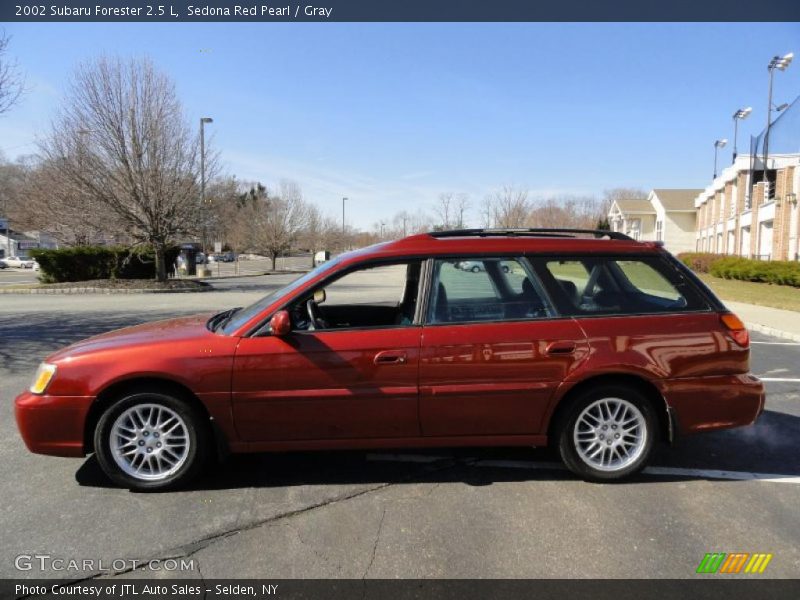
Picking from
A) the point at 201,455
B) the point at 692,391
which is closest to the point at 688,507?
the point at 692,391

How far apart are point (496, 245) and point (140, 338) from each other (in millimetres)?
2592

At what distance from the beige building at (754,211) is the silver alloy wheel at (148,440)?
31032 millimetres

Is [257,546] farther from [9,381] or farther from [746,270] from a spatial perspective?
[746,270]

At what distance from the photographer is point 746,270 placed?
26828mm

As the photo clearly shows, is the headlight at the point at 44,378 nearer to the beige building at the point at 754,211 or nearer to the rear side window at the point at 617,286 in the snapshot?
the rear side window at the point at 617,286

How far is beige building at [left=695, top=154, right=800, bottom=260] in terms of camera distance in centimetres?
2774

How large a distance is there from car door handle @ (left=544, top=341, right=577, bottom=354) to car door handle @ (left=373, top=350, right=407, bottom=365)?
96 centimetres

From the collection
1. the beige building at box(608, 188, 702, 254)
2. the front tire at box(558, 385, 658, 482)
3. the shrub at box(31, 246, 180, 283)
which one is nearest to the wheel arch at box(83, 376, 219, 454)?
the front tire at box(558, 385, 658, 482)

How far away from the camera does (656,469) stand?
3.93 metres

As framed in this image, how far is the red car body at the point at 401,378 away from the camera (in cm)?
346

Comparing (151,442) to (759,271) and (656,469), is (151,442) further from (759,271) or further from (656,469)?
(759,271)

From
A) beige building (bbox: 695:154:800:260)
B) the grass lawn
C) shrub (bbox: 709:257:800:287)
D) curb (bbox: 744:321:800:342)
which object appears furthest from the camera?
beige building (bbox: 695:154:800:260)

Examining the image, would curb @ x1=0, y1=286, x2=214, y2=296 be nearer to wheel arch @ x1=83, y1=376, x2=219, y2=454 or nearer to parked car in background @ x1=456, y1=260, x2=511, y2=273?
wheel arch @ x1=83, y1=376, x2=219, y2=454

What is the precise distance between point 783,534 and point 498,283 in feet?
7.35
